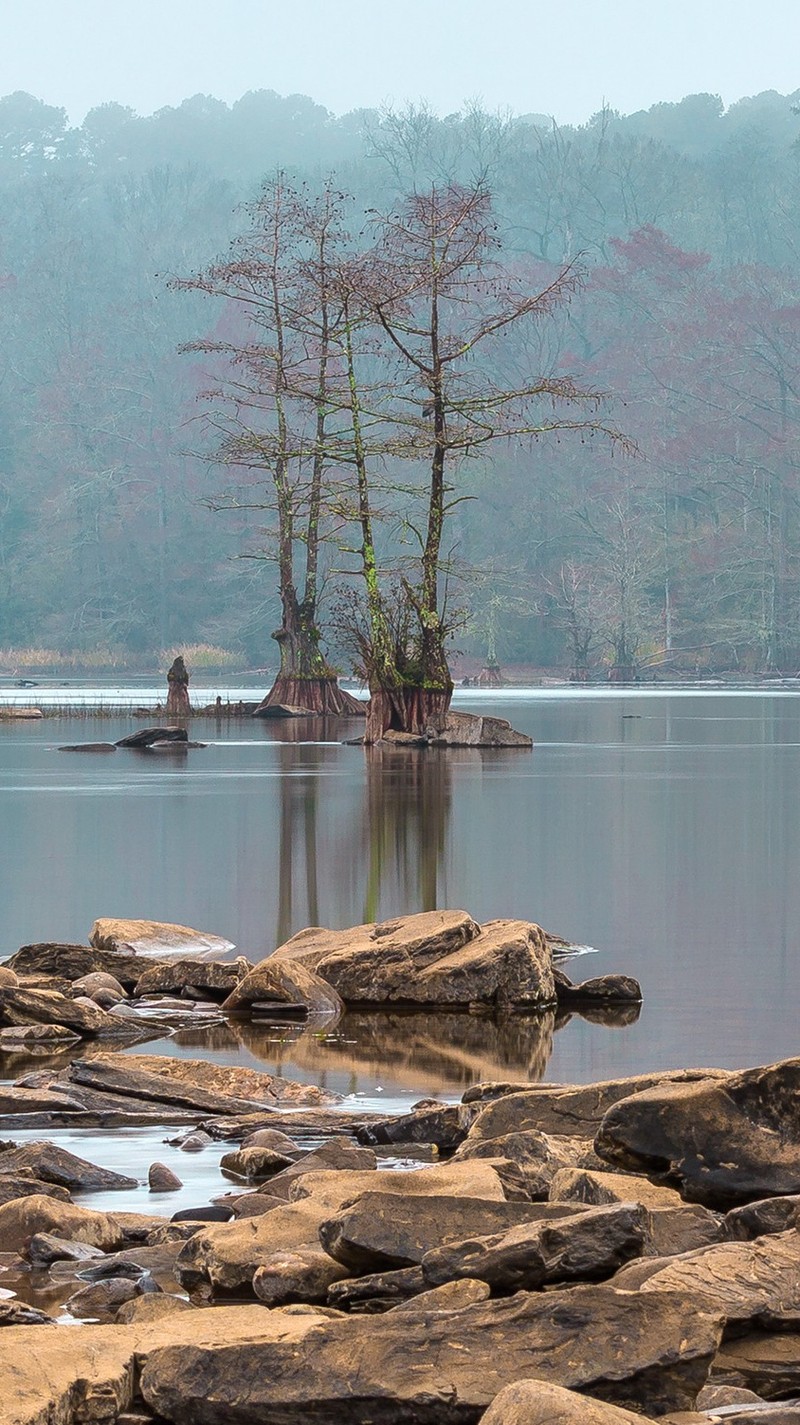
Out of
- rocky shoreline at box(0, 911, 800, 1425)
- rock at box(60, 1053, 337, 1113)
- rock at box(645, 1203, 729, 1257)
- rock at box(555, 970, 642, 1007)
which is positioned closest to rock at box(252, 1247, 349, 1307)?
rocky shoreline at box(0, 911, 800, 1425)

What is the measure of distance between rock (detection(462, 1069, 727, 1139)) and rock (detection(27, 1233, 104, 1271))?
1.19 meters

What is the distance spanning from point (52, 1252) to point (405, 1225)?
79cm

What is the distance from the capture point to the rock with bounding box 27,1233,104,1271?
4277mm

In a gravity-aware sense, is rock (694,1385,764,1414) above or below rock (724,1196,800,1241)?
below

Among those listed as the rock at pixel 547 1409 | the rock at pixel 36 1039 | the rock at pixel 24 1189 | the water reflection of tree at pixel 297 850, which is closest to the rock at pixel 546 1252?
the rock at pixel 547 1409

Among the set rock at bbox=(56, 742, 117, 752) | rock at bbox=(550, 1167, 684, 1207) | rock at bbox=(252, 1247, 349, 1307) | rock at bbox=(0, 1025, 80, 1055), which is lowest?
rock at bbox=(0, 1025, 80, 1055)

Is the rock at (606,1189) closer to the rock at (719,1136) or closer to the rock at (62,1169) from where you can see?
the rock at (719,1136)

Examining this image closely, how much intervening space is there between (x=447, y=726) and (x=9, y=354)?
3092 inches

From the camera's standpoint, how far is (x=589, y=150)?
4149 inches

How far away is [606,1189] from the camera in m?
4.37

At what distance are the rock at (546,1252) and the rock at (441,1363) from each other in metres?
0.23

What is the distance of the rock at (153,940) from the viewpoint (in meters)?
9.07

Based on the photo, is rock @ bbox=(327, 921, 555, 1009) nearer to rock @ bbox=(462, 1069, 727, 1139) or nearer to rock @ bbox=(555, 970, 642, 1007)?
rock @ bbox=(555, 970, 642, 1007)

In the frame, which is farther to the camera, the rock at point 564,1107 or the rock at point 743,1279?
the rock at point 564,1107
